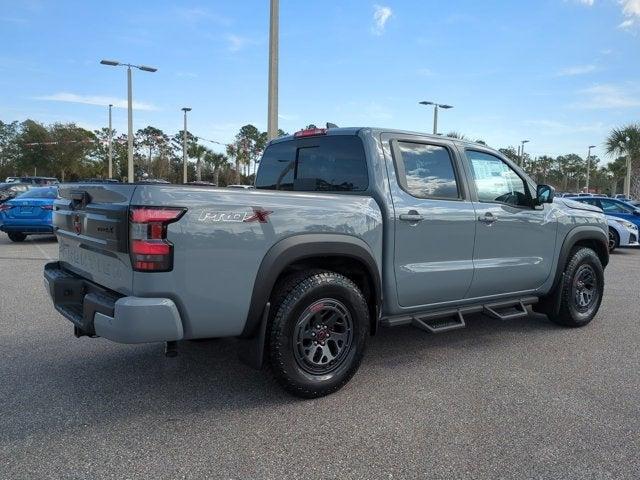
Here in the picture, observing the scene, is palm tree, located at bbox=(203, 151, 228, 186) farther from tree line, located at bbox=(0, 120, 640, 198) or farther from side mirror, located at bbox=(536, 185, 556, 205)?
side mirror, located at bbox=(536, 185, 556, 205)

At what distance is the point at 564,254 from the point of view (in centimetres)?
543

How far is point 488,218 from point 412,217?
959mm

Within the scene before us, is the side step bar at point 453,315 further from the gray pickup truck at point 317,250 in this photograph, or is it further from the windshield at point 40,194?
the windshield at point 40,194

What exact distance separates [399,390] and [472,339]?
165cm

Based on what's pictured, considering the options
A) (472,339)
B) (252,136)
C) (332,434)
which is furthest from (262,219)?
(252,136)

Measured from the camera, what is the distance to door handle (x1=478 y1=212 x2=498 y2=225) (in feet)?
15.1

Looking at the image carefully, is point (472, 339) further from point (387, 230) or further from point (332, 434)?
point (332, 434)

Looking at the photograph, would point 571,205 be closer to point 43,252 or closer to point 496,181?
point 496,181

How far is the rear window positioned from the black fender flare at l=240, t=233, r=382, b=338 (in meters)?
0.61

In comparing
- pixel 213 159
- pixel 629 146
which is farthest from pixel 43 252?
pixel 213 159

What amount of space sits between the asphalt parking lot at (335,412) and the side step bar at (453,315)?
340 millimetres

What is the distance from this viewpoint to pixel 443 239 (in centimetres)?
430

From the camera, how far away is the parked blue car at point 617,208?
14.5 m

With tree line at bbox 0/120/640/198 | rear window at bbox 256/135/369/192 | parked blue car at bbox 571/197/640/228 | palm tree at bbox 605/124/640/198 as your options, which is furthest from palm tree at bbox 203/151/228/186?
rear window at bbox 256/135/369/192
